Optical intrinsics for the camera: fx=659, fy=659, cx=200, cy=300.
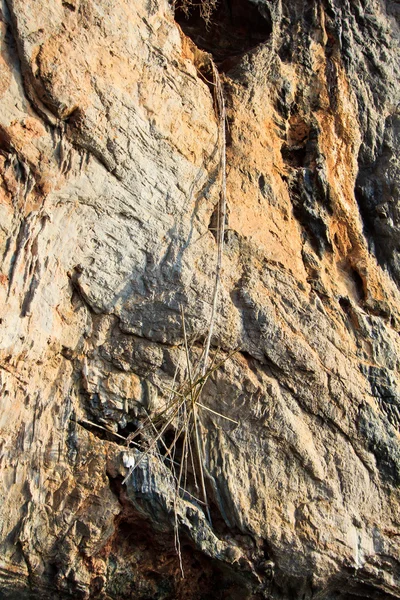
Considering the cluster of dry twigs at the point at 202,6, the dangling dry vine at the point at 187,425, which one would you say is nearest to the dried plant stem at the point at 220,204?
the dangling dry vine at the point at 187,425

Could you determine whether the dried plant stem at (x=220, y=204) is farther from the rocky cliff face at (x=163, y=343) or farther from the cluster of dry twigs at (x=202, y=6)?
the cluster of dry twigs at (x=202, y=6)

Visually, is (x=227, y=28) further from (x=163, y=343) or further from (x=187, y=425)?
(x=187, y=425)

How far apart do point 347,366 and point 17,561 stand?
2.04 m

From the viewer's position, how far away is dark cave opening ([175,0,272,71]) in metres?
4.91

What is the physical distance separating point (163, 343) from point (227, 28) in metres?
2.75

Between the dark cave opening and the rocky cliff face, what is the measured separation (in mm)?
700

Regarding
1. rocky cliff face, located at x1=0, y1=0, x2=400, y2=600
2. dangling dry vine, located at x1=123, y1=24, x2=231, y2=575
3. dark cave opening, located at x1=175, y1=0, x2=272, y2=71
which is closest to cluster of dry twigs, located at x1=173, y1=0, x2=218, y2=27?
dark cave opening, located at x1=175, y1=0, x2=272, y2=71

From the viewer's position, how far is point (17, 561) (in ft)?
10.0

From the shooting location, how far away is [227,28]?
5.02 metres

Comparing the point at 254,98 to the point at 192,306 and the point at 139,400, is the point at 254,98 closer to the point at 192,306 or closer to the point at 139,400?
the point at 192,306

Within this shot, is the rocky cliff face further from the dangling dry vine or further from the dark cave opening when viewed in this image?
the dark cave opening

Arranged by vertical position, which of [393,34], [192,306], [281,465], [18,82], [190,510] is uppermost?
[393,34]

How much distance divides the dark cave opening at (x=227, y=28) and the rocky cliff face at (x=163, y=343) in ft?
2.30

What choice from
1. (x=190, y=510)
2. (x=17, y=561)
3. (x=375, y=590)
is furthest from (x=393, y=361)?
(x=17, y=561)
